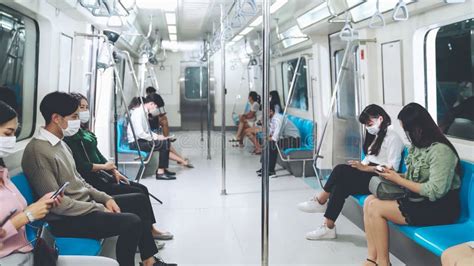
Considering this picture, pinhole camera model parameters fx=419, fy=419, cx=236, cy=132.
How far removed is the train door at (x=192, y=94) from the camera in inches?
467

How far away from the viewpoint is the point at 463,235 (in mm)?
2525

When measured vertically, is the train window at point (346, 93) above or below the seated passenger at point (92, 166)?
above

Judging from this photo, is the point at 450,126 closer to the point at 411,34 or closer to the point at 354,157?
the point at 411,34

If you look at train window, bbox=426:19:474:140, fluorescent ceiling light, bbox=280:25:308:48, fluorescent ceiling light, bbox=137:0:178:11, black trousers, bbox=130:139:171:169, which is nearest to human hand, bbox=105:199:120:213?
train window, bbox=426:19:474:140

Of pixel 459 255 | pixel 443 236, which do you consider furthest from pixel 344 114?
pixel 459 255

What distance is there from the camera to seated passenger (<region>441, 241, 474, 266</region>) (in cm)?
205

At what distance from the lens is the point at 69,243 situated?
2434mm

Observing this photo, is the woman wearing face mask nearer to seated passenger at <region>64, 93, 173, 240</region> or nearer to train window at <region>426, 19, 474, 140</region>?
train window at <region>426, 19, 474, 140</region>

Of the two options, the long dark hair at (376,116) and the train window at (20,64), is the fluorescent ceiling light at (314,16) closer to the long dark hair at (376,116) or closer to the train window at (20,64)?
the long dark hair at (376,116)

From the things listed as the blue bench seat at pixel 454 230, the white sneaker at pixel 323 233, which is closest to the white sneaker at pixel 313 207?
the white sneaker at pixel 323 233

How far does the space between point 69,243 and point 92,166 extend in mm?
980

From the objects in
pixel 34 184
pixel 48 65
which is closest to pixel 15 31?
pixel 48 65

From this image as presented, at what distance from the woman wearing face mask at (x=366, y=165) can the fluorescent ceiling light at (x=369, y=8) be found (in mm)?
935

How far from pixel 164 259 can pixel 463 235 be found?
6.69 ft
